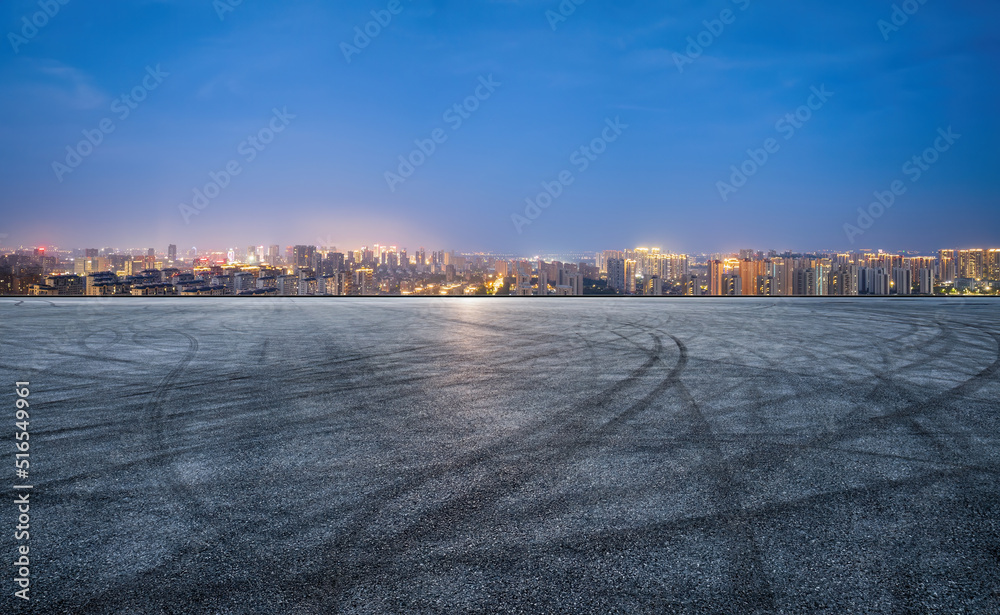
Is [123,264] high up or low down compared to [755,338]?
up

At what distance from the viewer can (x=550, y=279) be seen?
2938 cm

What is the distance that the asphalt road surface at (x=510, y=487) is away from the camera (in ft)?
8.06

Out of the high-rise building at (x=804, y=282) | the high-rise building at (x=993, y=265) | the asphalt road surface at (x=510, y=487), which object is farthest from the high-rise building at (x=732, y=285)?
the asphalt road surface at (x=510, y=487)

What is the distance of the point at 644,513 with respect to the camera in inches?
126

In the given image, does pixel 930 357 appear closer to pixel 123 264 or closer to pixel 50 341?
pixel 50 341

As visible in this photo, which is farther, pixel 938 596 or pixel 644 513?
pixel 644 513

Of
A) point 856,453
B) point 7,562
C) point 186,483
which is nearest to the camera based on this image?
point 7,562

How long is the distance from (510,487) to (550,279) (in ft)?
85.7

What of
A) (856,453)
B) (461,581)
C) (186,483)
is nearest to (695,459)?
(856,453)

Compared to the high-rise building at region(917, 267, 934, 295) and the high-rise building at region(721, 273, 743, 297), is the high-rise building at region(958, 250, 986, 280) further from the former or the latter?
the high-rise building at region(721, 273, 743, 297)

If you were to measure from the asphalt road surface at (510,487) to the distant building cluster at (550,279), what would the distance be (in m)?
20.5

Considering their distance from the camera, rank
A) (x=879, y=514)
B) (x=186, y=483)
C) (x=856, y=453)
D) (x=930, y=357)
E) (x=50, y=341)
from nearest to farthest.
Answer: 1. (x=879, y=514)
2. (x=186, y=483)
3. (x=856, y=453)
4. (x=930, y=357)
5. (x=50, y=341)

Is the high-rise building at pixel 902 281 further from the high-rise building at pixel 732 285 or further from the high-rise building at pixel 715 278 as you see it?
the high-rise building at pixel 715 278

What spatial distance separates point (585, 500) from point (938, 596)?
183cm
